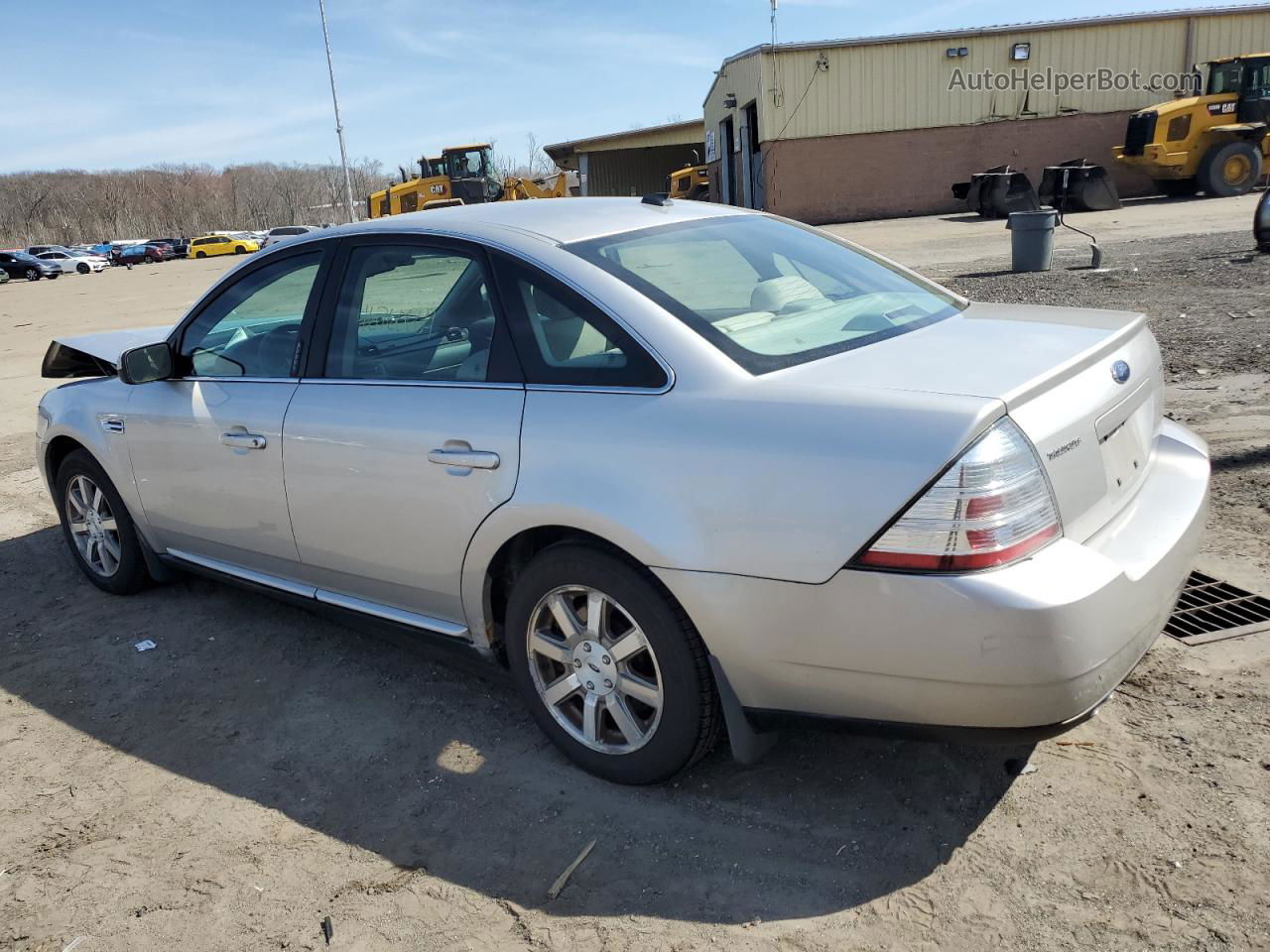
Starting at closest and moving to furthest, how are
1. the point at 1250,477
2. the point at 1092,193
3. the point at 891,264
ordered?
the point at 891,264 → the point at 1250,477 → the point at 1092,193

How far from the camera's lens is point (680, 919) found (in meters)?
2.45

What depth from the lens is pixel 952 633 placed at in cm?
227

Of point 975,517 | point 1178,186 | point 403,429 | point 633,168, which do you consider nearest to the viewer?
point 975,517

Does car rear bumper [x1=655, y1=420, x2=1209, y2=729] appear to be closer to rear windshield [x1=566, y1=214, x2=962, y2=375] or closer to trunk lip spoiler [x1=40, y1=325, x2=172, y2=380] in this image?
rear windshield [x1=566, y1=214, x2=962, y2=375]

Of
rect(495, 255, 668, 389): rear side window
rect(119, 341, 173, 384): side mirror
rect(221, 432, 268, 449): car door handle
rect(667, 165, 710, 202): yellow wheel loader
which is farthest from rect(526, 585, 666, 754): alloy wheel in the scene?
rect(667, 165, 710, 202): yellow wheel loader

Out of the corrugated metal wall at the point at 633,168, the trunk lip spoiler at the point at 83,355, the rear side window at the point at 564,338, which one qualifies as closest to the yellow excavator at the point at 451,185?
the corrugated metal wall at the point at 633,168

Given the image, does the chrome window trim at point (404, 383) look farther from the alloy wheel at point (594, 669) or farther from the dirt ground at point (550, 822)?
the dirt ground at point (550, 822)

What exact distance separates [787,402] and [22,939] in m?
2.36

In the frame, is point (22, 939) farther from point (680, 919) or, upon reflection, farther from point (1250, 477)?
point (1250, 477)

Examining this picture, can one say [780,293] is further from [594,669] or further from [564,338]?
[594,669]

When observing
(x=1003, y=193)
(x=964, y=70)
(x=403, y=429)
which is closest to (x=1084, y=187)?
(x=1003, y=193)

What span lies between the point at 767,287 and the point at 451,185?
35058mm

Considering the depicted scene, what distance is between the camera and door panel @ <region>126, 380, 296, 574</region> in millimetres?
3711

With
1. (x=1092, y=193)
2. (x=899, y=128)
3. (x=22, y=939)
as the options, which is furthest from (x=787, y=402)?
(x=899, y=128)
